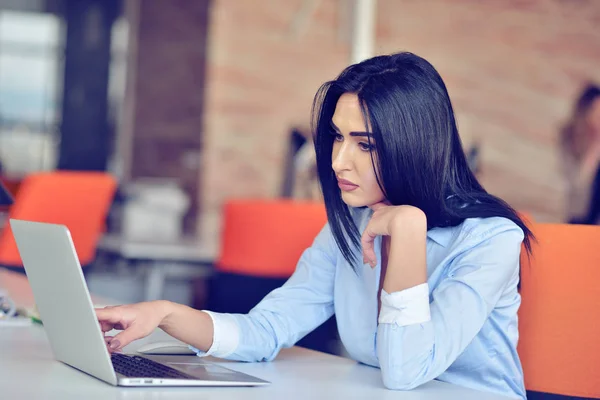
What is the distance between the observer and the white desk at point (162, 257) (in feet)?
13.7

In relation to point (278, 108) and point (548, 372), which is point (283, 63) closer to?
point (278, 108)

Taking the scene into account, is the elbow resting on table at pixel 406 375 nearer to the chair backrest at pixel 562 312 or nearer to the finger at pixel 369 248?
the finger at pixel 369 248

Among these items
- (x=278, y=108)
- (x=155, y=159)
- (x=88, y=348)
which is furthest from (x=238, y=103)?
(x=88, y=348)

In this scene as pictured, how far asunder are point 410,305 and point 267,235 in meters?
1.99

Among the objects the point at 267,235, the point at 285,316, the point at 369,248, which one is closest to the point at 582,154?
the point at 267,235

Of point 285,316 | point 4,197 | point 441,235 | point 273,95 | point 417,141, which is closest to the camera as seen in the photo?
point 417,141

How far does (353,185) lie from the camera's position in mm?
1568

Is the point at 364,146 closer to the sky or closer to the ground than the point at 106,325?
closer to the sky

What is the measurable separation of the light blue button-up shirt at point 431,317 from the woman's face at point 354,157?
0.14 meters

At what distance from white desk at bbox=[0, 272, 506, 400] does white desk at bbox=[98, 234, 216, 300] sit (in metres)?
2.46

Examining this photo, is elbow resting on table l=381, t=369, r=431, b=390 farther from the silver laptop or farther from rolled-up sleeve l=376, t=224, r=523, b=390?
the silver laptop

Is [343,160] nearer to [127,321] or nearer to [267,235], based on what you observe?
[127,321]

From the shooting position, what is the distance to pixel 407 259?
1395mm

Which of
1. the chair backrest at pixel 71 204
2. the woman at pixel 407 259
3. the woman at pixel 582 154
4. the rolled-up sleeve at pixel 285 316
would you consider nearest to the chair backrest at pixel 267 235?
the chair backrest at pixel 71 204
